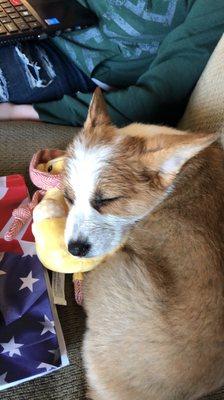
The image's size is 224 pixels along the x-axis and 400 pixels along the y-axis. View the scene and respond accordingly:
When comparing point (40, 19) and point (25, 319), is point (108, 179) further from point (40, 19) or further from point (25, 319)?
point (40, 19)

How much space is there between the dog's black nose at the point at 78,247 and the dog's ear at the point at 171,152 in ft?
0.76

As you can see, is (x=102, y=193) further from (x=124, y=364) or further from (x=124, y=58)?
(x=124, y=58)

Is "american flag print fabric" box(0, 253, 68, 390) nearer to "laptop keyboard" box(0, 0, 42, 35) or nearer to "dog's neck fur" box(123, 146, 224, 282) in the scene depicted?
"dog's neck fur" box(123, 146, 224, 282)

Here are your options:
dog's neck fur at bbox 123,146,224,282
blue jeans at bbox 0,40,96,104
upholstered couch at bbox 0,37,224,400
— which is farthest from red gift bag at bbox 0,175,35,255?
blue jeans at bbox 0,40,96,104

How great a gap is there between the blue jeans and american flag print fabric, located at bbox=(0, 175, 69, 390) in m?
0.65

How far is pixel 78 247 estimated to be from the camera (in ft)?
3.40

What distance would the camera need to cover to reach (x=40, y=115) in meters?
1.54

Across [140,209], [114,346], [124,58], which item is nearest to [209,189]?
[140,209]

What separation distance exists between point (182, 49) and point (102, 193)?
1.93ft

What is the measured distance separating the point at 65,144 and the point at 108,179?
485 millimetres

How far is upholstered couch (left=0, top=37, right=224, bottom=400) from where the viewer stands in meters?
1.00

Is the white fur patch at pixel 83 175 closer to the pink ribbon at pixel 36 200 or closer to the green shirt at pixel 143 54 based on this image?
the pink ribbon at pixel 36 200

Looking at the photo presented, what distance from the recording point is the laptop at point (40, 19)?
154 cm

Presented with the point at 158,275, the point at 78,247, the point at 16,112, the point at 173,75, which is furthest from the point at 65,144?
the point at 158,275
